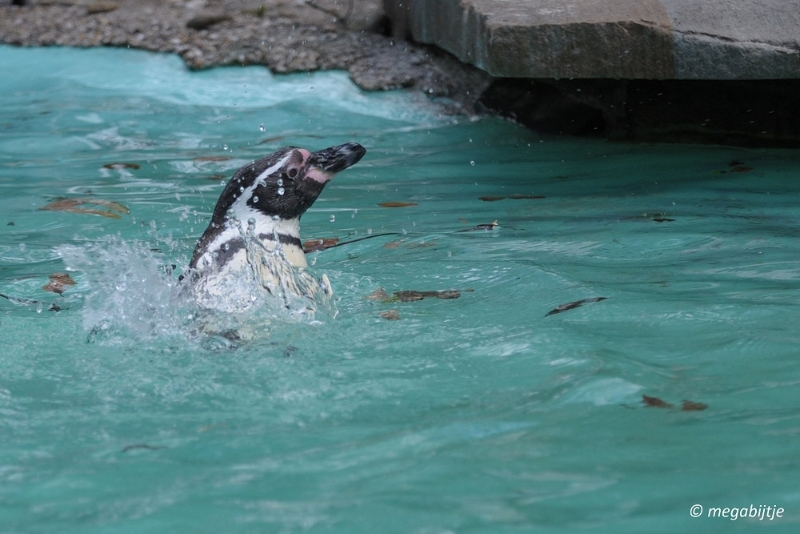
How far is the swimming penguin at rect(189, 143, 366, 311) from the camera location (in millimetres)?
3252

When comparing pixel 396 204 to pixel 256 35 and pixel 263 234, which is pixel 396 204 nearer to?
pixel 263 234

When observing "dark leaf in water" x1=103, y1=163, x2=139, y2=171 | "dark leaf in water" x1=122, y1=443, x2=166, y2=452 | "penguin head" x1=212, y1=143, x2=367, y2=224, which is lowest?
"dark leaf in water" x1=103, y1=163, x2=139, y2=171

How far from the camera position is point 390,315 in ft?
11.2

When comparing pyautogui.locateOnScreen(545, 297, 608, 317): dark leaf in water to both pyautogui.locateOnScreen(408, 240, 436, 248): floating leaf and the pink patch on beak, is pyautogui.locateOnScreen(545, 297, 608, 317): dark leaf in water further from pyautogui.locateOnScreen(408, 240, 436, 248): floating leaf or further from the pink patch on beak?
pyautogui.locateOnScreen(408, 240, 436, 248): floating leaf

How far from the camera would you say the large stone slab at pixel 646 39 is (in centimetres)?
526

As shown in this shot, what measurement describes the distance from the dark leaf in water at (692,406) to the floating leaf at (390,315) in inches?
45.6

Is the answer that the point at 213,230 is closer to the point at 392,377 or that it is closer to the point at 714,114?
the point at 392,377

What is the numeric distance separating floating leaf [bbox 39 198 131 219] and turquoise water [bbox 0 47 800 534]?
0.03 metres

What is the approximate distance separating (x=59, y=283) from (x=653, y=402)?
8.43ft

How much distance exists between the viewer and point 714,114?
6.33 metres

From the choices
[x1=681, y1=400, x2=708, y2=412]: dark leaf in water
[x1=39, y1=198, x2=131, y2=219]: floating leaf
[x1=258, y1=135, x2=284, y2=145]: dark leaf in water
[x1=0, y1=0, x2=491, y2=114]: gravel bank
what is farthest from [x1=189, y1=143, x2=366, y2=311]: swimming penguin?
[x1=0, y1=0, x2=491, y2=114]: gravel bank

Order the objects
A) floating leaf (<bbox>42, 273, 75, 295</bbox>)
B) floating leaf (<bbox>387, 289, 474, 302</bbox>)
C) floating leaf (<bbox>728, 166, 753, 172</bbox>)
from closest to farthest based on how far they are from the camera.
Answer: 1. floating leaf (<bbox>387, 289, 474, 302</bbox>)
2. floating leaf (<bbox>42, 273, 75, 295</bbox>)
3. floating leaf (<bbox>728, 166, 753, 172</bbox>)

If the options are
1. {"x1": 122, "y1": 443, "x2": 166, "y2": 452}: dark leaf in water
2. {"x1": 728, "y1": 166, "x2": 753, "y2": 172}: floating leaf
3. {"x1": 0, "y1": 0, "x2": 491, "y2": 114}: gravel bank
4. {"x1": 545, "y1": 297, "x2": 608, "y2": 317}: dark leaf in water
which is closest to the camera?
{"x1": 122, "y1": 443, "x2": 166, "y2": 452}: dark leaf in water

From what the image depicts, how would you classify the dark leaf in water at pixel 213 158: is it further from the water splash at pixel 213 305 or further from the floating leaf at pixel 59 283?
the water splash at pixel 213 305
